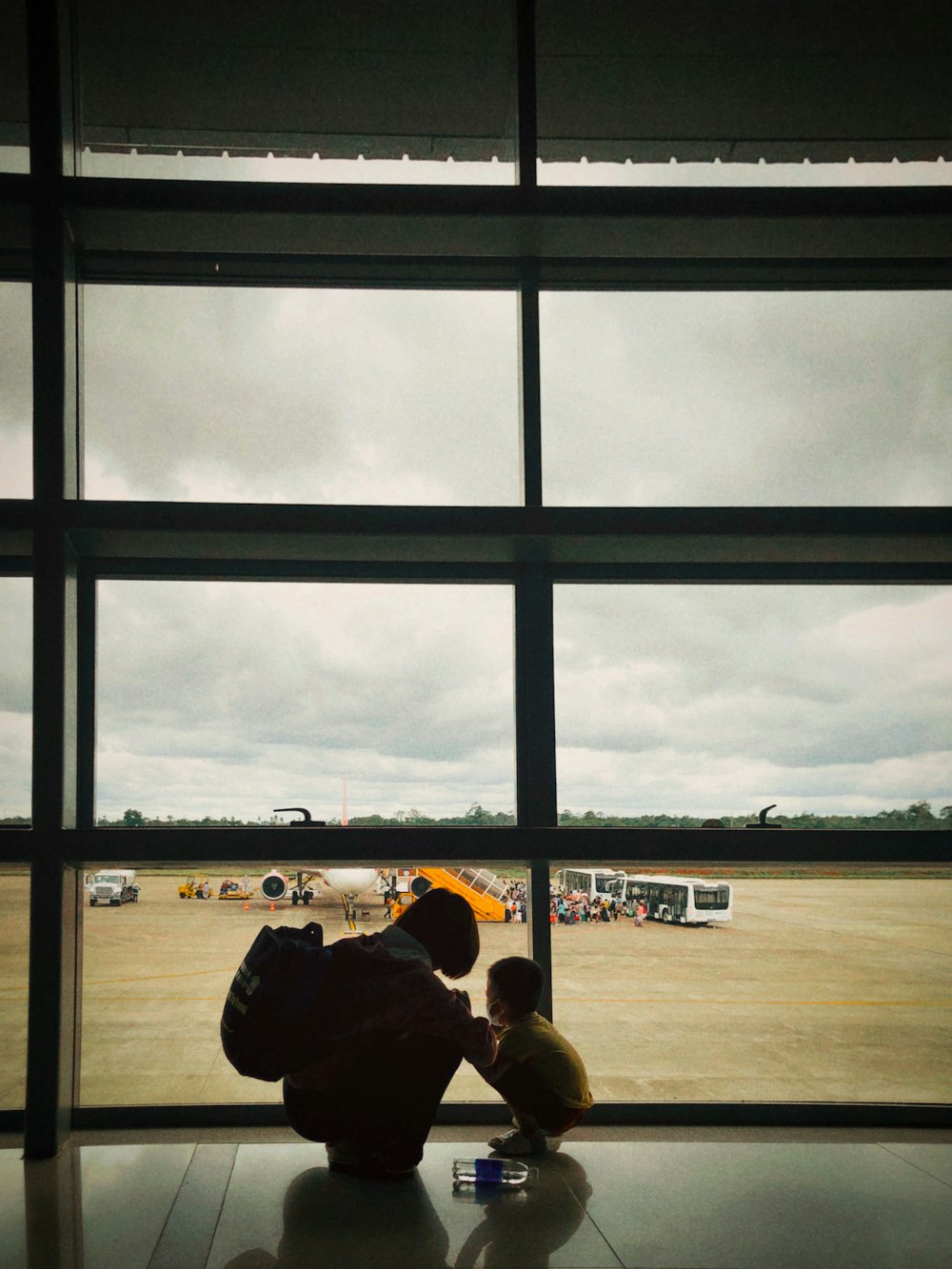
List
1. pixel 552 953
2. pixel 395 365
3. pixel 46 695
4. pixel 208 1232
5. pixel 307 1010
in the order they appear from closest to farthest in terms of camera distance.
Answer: pixel 208 1232 < pixel 307 1010 < pixel 46 695 < pixel 552 953 < pixel 395 365

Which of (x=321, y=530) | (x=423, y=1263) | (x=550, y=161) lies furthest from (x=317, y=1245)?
(x=550, y=161)

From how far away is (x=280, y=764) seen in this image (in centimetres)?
375

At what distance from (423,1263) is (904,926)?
7.09 feet

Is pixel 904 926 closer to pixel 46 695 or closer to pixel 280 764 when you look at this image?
pixel 280 764

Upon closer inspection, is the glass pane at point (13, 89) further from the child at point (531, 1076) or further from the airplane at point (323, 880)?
the child at point (531, 1076)

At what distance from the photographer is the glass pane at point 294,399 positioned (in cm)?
379

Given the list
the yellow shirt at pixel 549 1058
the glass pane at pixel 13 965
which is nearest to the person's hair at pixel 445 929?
the yellow shirt at pixel 549 1058

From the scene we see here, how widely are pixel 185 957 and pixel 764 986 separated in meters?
2.11

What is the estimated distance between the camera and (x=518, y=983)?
3.27m

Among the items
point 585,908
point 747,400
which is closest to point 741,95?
point 747,400

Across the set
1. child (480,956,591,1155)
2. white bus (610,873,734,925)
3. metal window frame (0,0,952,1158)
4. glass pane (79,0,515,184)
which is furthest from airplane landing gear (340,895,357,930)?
glass pane (79,0,515,184)

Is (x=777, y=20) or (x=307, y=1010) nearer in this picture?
(x=307, y=1010)

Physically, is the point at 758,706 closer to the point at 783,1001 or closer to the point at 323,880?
the point at 783,1001

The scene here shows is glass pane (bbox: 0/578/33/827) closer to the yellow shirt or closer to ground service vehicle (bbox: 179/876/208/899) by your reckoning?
ground service vehicle (bbox: 179/876/208/899)
